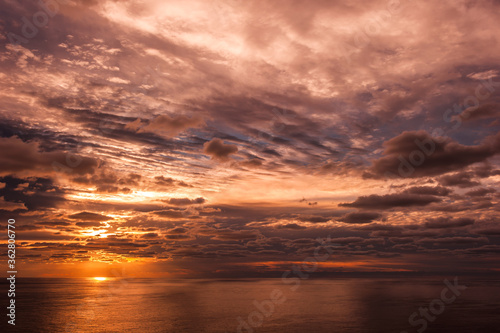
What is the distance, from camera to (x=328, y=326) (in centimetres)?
7900

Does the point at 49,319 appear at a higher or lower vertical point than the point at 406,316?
higher

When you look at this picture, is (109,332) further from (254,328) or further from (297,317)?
(297,317)

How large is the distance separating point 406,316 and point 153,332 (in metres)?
68.6

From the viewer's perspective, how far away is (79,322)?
8950 cm

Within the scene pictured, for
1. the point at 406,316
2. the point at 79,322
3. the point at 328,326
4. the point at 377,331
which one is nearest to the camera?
the point at 377,331

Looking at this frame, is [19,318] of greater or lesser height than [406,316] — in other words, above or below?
above

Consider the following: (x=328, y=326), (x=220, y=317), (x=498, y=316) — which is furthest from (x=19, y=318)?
(x=498, y=316)

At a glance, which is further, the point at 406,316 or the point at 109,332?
the point at 406,316

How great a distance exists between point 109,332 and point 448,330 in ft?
245

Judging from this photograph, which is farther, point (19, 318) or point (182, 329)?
point (19, 318)

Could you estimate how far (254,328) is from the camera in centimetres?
7606

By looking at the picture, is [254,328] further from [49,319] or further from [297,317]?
[49,319]

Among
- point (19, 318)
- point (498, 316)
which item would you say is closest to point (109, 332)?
point (19, 318)

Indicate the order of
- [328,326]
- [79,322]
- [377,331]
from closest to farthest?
[377,331] < [328,326] < [79,322]
